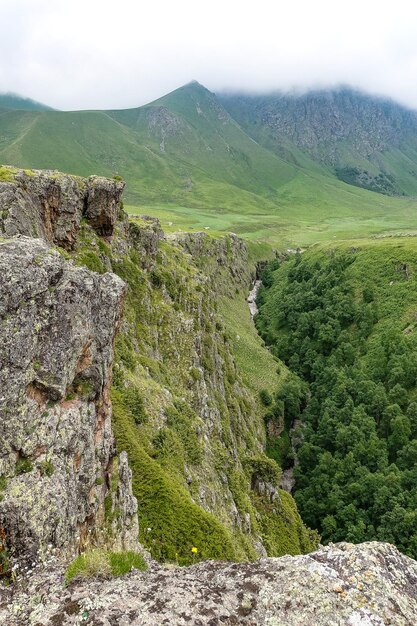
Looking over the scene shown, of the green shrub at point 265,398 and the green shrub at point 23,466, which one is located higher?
the green shrub at point 23,466

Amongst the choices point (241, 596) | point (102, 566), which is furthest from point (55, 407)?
point (241, 596)

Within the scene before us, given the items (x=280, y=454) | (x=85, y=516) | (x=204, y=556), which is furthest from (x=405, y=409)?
(x=85, y=516)

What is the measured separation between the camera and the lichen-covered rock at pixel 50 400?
1562cm

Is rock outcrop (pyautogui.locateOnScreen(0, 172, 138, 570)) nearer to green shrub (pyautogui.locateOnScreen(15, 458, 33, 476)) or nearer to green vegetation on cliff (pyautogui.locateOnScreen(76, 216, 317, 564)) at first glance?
green shrub (pyautogui.locateOnScreen(15, 458, 33, 476))

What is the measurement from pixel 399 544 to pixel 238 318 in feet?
291

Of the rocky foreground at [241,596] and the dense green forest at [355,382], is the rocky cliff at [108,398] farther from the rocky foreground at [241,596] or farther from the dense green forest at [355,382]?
the dense green forest at [355,382]

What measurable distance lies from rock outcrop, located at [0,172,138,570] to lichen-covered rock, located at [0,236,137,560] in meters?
0.04

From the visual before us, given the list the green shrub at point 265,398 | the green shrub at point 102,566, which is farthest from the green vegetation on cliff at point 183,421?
the green shrub at point 102,566

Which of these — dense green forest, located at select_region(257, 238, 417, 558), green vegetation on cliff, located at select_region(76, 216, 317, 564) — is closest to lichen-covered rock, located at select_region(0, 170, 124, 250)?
green vegetation on cliff, located at select_region(76, 216, 317, 564)

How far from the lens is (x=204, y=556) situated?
28.4 metres

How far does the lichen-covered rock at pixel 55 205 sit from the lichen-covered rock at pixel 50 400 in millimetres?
15583

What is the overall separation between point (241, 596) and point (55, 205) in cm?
4331

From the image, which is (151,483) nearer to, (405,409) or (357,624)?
(357,624)

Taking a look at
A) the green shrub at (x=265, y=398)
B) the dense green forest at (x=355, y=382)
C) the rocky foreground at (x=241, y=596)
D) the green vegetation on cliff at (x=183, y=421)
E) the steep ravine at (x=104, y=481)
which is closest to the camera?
the rocky foreground at (x=241, y=596)
